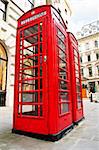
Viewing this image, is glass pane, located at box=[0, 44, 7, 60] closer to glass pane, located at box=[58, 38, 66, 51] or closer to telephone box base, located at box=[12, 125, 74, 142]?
glass pane, located at box=[58, 38, 66, 51]

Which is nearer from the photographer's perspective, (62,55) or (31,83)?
(31,83)

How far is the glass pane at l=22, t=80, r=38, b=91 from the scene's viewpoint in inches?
127

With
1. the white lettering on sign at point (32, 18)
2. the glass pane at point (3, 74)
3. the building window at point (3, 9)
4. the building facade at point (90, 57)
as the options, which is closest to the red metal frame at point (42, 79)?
the white lettering on sign at point (32, 18)

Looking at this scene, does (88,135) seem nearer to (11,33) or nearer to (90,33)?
(11,33)

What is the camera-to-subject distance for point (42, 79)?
2875 millimetres

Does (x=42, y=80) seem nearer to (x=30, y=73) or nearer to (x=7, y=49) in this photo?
(x=30, y=73)

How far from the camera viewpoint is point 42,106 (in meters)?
2.78

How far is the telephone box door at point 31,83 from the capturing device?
9.15 feet

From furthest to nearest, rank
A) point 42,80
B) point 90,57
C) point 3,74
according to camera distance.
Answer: point 90,57
point 3,74
point 42,80

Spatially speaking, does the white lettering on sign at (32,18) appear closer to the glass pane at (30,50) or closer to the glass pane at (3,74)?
the glass pane at (30,50)

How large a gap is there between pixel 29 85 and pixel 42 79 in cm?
61

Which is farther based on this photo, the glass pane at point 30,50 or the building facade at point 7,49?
the building facade at point 7,49

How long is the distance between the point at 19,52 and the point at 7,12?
22.4 ft

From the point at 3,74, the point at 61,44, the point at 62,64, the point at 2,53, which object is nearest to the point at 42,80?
the point at 62,64
